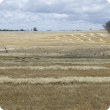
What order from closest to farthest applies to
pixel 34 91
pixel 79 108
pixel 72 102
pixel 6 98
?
pixel 79 108 → pixel 72 102 → pixel 6 98 → pixel 34 91

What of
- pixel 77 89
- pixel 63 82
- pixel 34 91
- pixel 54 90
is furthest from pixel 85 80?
pixel 34 91

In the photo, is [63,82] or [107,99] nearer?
[107,99]

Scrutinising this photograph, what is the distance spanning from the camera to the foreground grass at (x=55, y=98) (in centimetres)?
850

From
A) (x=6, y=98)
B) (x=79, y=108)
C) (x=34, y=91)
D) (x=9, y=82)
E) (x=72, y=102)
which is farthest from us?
(x=9, y=82)

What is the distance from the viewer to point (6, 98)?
378 inches

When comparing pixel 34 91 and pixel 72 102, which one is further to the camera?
pixel 34 91

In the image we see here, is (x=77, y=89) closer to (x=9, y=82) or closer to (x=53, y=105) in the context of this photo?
(x=53, y=105)

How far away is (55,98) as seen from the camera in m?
9.60

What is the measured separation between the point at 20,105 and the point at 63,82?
18.0ft

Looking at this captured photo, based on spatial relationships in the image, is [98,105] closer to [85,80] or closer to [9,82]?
[85,80]

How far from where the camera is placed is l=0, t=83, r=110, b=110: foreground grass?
8502mm

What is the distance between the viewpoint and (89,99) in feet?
30.9

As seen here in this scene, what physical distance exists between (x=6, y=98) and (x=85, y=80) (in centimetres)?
673

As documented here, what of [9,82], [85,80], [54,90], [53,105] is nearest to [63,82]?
[85,80]
